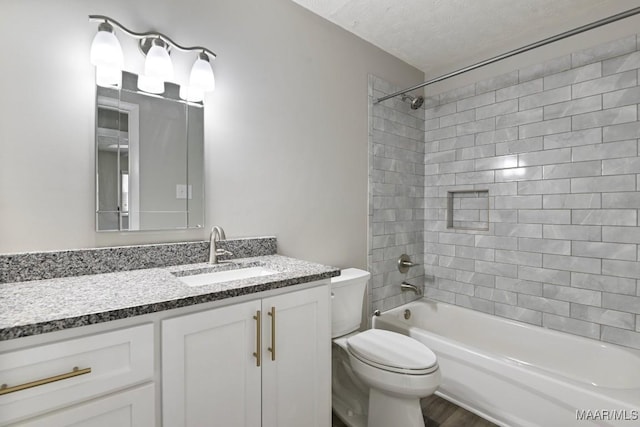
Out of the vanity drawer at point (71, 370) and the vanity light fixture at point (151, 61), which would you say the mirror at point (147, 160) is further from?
the vanity drawer at point (71, 370)

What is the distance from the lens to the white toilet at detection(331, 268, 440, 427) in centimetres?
149

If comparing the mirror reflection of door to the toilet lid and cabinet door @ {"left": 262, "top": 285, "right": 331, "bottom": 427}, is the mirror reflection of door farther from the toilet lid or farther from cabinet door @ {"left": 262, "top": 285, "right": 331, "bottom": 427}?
the toilet lid

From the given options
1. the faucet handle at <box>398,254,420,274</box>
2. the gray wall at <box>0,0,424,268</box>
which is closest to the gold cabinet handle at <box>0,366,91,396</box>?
the gray wall at <box>0,0,424,268</box>

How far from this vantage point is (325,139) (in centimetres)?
214

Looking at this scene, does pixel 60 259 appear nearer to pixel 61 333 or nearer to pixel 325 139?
pixel 61 333

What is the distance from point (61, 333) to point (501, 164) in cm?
274

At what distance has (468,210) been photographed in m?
2.68

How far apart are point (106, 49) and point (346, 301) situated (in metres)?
1.71

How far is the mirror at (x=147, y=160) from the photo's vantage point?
132 centimetres

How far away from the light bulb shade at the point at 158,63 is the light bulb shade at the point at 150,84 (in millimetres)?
25

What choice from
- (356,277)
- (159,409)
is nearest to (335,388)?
(356,277)

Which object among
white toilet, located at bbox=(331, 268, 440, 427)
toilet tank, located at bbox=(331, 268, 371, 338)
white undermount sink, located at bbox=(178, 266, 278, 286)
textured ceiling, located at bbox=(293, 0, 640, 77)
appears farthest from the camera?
textured ceiling, located at bbox=(293, 0, 640, 77)

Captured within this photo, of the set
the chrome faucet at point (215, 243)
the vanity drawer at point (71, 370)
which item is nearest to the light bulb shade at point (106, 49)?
the chrome faucet at point (215, 243)

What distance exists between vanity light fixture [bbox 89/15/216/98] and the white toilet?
129cm
